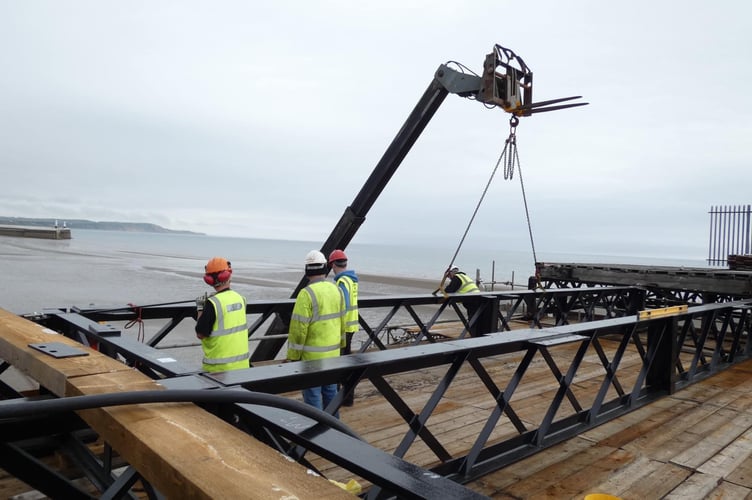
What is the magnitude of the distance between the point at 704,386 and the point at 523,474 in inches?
173

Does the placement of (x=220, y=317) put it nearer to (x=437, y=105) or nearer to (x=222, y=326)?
(x=222, y=326)

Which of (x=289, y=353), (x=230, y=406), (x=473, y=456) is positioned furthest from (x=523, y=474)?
(x=230, y=406)

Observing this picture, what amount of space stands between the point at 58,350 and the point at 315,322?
2398mm

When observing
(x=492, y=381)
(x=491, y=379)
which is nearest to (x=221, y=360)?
(x=492, y=381)

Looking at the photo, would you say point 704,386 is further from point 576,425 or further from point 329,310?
point 329,310

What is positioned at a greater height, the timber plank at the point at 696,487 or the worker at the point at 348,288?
the worker at the point at 348,288

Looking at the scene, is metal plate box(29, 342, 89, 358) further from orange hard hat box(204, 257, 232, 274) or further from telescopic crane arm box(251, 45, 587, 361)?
telescopic crane arm box(251, 45, 587, 361)

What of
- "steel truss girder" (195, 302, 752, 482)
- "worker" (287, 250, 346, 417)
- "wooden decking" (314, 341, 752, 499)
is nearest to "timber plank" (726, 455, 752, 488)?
"wooden decking" (314, 341, 752, 499)

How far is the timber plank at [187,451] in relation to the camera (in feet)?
4.66

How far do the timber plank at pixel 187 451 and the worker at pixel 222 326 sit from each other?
5.69ft

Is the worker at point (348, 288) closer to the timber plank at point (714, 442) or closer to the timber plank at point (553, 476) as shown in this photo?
the timber plank at point (553, 476)

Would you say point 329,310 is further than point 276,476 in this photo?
Yes

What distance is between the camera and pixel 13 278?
30.9 m

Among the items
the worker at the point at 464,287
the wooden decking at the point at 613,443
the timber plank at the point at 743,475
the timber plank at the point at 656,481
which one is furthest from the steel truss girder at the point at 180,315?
the timber plank at the point at 743,475
